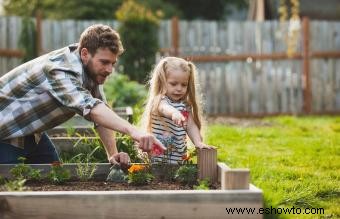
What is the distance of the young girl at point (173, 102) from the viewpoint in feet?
16.5

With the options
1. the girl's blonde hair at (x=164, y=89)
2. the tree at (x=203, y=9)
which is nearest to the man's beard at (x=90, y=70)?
the girl's blonde hair at (x=164, y=89)

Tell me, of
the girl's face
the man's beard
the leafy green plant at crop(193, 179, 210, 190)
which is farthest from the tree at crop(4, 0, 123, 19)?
the leafy green plant at crop(193, 179, 210, 190)

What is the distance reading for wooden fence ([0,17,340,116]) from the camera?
14.3 metres

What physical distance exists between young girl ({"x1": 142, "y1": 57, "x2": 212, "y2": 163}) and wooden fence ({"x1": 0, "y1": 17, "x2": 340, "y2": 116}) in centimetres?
904

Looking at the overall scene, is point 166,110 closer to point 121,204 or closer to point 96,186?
point 96,186

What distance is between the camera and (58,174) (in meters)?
4.20

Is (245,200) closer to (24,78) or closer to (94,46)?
(94,46)

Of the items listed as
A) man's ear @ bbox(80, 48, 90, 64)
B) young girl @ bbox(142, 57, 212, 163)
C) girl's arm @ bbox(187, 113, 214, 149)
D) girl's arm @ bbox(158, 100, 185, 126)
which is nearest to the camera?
man's ear @ bbox(80, 48, 90, 64)

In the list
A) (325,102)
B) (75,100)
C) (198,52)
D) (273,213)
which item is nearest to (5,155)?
(75,100)

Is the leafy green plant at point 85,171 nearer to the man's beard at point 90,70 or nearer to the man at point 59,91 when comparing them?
the man at point 59,91

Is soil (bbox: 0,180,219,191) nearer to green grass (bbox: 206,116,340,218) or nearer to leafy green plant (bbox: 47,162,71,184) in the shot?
leafy green plant (bbox: 47,162,71,184)

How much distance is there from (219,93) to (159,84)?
926 centimetres

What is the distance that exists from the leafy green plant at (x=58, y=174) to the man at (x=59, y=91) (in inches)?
12.7

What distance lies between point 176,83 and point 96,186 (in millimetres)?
1271
